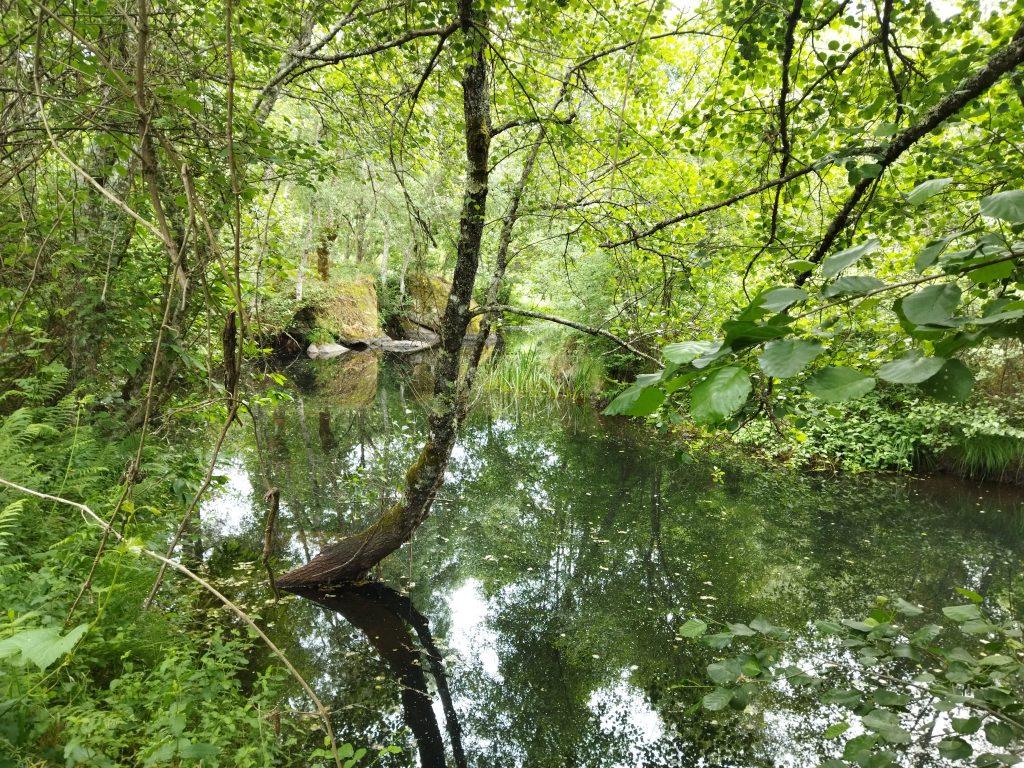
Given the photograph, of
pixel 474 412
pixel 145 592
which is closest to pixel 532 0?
pixel 145 592

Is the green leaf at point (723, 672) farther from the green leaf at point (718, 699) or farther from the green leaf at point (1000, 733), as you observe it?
the green leaf at point (1000, 733)

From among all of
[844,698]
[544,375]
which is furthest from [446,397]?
[544,375]

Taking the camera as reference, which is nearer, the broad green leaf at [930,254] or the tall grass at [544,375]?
the broad green leaf at [930,254]

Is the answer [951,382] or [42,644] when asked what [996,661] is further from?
[42,644]

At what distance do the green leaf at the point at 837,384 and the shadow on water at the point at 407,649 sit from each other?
11.9 feet

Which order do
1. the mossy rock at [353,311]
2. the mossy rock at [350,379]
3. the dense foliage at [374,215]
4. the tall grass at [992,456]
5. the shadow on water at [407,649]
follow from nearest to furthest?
the dense foliage at [374,215] → the shadow on water at [407,649] → the tall grass at [992,456] → the mossy rock at [350,379] → the mossy rock at [353,311]

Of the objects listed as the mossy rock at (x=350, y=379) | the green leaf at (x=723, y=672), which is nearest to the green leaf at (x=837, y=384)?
the green leaf at (x=723, y=672)

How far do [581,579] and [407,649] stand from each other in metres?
1.91

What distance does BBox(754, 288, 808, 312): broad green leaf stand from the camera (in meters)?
0.66

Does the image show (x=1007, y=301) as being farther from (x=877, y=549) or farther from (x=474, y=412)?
(x=474, y=412)

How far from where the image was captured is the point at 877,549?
6.13 m

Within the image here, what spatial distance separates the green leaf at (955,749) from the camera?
114 cm

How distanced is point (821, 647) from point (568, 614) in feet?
6.67

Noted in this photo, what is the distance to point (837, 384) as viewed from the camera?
2.12ft
